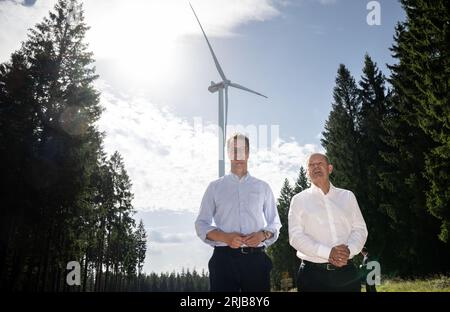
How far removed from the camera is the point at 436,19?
13914mm

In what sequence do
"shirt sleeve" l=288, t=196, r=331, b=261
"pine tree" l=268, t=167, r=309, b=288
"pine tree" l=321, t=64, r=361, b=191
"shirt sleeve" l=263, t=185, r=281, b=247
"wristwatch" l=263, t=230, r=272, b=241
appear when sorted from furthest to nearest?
"pine tree" l=268, t=167, r=309, b=288, "pine tree" l=321, t=64, r=361, b=191, "shirt sleeve" l=263, t=185, r=281, b=247, "wristwatch" l=263, t=230, r=272, b=241, "shirt sleeve" l=288, t=196, r=331, b=261

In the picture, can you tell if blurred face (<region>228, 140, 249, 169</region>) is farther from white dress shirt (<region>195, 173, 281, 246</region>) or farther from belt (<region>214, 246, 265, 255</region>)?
belt (<region>214, 246, 265, 255</region>)

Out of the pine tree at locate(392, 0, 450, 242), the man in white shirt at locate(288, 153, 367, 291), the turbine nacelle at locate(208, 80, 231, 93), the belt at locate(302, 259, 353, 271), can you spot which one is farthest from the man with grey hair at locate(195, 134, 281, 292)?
the turbine nacelle at locate(208, 80, 231, 93)

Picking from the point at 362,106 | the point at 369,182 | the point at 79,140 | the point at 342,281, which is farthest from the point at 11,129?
the point at 362,106

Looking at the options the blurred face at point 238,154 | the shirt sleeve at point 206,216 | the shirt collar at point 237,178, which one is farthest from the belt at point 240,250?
the blurred face at point 238,154

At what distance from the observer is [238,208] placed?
388 centimetres

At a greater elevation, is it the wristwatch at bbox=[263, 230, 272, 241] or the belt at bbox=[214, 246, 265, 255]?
the wristwatch at bbox=[263, 230, 272, 241]

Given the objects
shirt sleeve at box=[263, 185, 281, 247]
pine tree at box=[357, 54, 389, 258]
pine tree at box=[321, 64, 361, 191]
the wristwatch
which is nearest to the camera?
the wristwatch

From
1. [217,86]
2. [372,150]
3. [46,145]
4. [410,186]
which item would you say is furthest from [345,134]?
[46,145]

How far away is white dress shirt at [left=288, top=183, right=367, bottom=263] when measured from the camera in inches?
144

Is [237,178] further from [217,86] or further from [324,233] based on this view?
[217,86]
